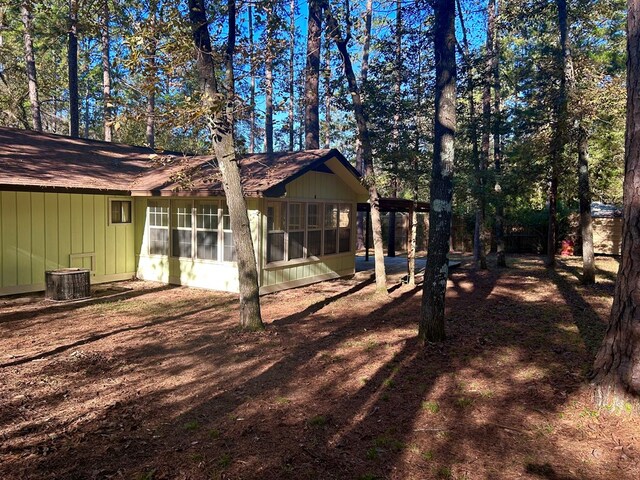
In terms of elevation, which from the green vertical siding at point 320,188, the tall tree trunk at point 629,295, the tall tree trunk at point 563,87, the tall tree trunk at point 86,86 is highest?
the tall tree trunk at point 86,86

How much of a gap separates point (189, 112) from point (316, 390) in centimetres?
391

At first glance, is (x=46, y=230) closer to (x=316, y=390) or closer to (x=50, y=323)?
(x=50, y=323)

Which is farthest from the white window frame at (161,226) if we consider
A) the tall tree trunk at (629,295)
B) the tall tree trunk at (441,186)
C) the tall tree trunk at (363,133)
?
the tall tree trunk at (629,295)

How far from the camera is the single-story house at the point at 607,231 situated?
18344 millimetres

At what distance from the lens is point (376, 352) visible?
→ 5.60 metres

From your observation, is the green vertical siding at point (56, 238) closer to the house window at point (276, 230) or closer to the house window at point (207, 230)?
the house window at point (207, 230)

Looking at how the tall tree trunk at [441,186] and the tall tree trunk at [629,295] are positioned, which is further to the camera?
the tall tree trunk at [441,186]

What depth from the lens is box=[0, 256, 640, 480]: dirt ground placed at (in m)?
3.03

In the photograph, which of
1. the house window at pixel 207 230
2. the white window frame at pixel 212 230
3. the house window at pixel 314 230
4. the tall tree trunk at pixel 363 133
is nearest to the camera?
the tall tree trunk at pixel 363 133

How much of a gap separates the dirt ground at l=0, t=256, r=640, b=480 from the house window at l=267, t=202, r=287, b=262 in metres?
2.43

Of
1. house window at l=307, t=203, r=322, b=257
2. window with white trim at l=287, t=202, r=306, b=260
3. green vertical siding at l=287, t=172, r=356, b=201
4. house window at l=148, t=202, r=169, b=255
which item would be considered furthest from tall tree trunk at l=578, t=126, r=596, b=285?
house window at l=148, t=202, r=169, b=255

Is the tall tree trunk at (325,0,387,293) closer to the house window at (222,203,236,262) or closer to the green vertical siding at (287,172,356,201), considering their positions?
the green vertical siding at (287,172,356,201)

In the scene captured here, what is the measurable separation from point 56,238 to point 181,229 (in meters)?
2.76

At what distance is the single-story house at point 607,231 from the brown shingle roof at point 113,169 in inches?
525
